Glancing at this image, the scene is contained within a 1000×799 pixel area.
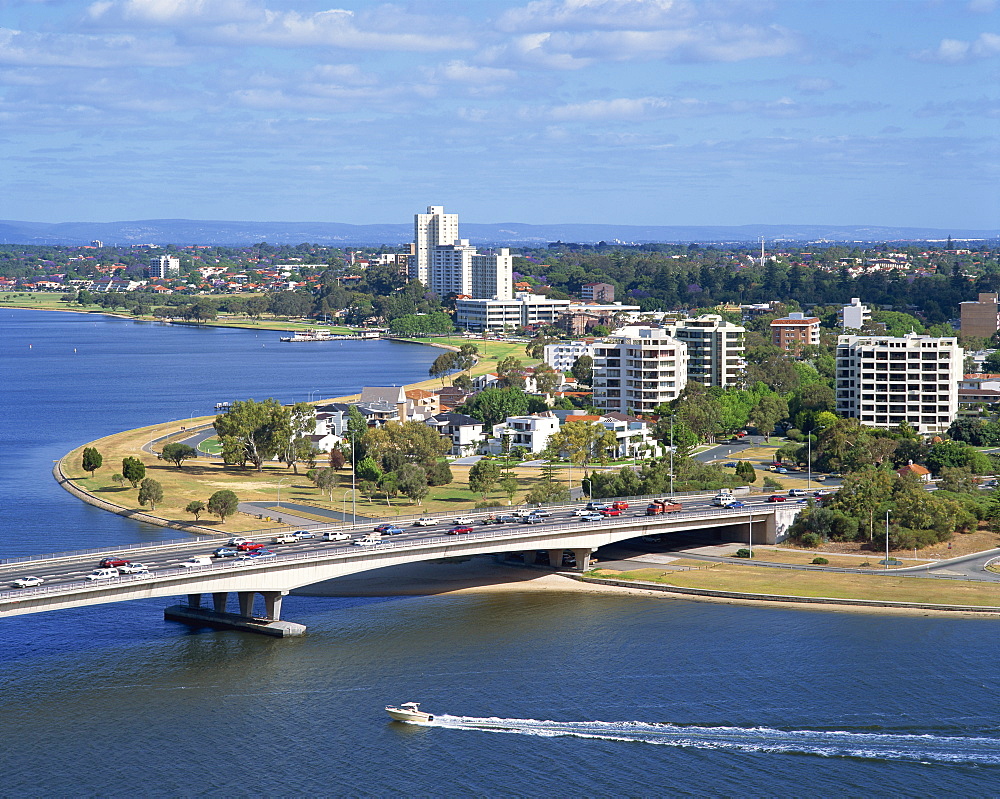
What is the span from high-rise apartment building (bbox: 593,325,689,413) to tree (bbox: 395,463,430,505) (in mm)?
21444

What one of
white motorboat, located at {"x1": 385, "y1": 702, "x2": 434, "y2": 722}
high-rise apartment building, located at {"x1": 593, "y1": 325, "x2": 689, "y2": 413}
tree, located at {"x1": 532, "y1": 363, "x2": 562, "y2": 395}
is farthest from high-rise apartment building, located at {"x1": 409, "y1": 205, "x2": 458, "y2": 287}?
white motorboat, located at {"x1": 385, "y1": 702, "x2": 434, "y2": 722}

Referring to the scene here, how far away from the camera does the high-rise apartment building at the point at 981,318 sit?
347ft

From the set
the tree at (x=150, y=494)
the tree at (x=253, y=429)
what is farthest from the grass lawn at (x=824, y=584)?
the tree at (x=253, y=429)

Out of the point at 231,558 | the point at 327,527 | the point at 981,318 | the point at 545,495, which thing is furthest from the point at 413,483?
the point at 981,318

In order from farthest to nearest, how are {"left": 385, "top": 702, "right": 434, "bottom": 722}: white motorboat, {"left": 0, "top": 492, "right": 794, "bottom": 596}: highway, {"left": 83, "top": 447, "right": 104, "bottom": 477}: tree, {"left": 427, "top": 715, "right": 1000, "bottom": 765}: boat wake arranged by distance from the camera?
{"left": 83, "top": 447, "right": 104, "bottom": 477}: tree
{"left": 0, "top": 492, "right": 794, "bottom": 596}: highway
{"left": 385, "top": 702, "right": 434, "bottom": 722}: white motorboat
{"left": 427, "top": 715, "right": 1000, "bottom": 765}: boat wake

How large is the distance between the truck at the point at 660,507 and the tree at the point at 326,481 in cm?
1283

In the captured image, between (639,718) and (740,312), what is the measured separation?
100m

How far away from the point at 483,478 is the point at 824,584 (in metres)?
15.0

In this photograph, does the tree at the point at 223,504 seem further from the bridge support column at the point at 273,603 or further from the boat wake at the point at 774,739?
the boat wake at the point at 774,739

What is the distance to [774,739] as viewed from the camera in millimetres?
25562

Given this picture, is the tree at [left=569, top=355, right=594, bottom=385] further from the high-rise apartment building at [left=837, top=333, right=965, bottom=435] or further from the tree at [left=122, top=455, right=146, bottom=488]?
the tree at [left=122, top=455, right=146, bottom=488]

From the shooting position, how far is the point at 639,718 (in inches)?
1046

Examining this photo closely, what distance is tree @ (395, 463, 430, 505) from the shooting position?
156ft

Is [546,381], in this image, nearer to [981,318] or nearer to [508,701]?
[981,318]
